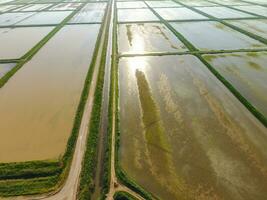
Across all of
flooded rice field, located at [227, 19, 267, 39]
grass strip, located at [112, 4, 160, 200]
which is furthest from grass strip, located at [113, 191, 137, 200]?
flooded rice field, located at [227, 19, 267, 39]

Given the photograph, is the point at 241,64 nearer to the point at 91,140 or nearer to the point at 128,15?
the point at 91,140

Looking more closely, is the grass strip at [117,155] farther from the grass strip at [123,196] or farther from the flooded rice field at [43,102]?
the flooded rice field at [43,102]

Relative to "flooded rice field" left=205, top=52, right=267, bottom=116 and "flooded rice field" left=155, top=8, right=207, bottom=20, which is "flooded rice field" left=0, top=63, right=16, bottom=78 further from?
"flooded rice field" left=155, top=8, right=207, bottom=20

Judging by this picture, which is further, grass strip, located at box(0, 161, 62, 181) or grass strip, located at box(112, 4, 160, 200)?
grass strip, located at box(0, 161, 62, 181)

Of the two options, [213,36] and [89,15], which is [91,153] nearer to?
[213,36]

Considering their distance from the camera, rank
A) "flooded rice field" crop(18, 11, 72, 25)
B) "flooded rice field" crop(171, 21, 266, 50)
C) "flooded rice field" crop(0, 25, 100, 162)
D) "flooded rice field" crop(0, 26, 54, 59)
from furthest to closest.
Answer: "flooded rice field" crop(18, 11, 72, 25) → "flooded rice field" crop(171, 21, 266, 50) → "flooded rice field" crop(0, 26, 54, 59) → "flooded rice field" crop(0, 25, 100, 162)

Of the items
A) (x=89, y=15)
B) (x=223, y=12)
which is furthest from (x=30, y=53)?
(x=223, y=12)
